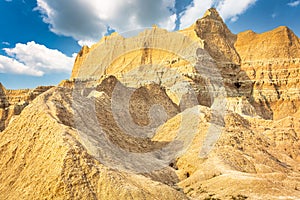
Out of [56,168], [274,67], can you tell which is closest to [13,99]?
[274,67]

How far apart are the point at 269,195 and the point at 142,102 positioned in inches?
594

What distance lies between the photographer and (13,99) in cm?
6400

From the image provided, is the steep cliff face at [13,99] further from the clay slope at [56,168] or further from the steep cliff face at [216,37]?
the clay slope at [56,168]

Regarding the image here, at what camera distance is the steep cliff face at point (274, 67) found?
57594mm

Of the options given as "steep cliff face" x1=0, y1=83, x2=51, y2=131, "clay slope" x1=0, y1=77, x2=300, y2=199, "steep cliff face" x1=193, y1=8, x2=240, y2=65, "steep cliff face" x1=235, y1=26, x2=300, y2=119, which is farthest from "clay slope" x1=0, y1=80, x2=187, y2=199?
"steep cliff face" x1=193, y1=8, x2=240, y2=65

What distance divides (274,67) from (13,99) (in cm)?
A: 6158

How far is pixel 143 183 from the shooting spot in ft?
28.5

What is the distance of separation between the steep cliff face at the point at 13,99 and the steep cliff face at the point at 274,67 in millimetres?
48048

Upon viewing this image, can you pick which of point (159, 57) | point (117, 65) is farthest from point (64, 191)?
point (117, 65)

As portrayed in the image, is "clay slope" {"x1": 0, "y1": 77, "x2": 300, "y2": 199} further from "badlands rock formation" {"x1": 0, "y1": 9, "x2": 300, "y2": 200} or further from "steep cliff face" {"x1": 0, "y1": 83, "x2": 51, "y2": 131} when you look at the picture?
"steep cliff face" {"x1": 0, "y1": 83, "x2": 51, "y2": 131}

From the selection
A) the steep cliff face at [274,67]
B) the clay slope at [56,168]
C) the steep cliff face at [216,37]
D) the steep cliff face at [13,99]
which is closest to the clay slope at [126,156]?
the clay slope at [56,168]

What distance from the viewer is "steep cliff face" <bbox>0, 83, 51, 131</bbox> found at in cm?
5163

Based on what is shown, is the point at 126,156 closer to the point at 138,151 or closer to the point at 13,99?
the point at 138,151

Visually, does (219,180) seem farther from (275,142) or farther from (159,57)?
(159,57)
